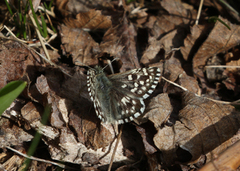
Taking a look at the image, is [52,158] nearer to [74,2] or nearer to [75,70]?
[75,70]

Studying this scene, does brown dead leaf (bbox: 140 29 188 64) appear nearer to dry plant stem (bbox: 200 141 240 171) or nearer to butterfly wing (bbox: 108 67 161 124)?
butterfly wing (bbox: 108 67 161 124)

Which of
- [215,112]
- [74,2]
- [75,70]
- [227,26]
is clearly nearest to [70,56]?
[75,70]

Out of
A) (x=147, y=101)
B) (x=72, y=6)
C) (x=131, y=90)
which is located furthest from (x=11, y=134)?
(x=72, y=6)

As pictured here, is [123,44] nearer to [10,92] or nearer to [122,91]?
[122,91]

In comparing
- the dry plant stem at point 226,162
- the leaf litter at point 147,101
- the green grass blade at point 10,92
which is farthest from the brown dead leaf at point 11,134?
the dry plant stem at point 226,162

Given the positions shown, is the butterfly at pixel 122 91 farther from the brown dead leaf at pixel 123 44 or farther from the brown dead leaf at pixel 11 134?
the brown dead leaf at pixel 11 134

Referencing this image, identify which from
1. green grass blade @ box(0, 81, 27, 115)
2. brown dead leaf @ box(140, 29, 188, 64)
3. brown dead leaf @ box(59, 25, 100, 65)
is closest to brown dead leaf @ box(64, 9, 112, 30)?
brown dead leaf @ box(59, 25, 100, 65)

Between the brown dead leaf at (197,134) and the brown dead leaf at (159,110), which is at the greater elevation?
the brown dead leaf at (159,110)
